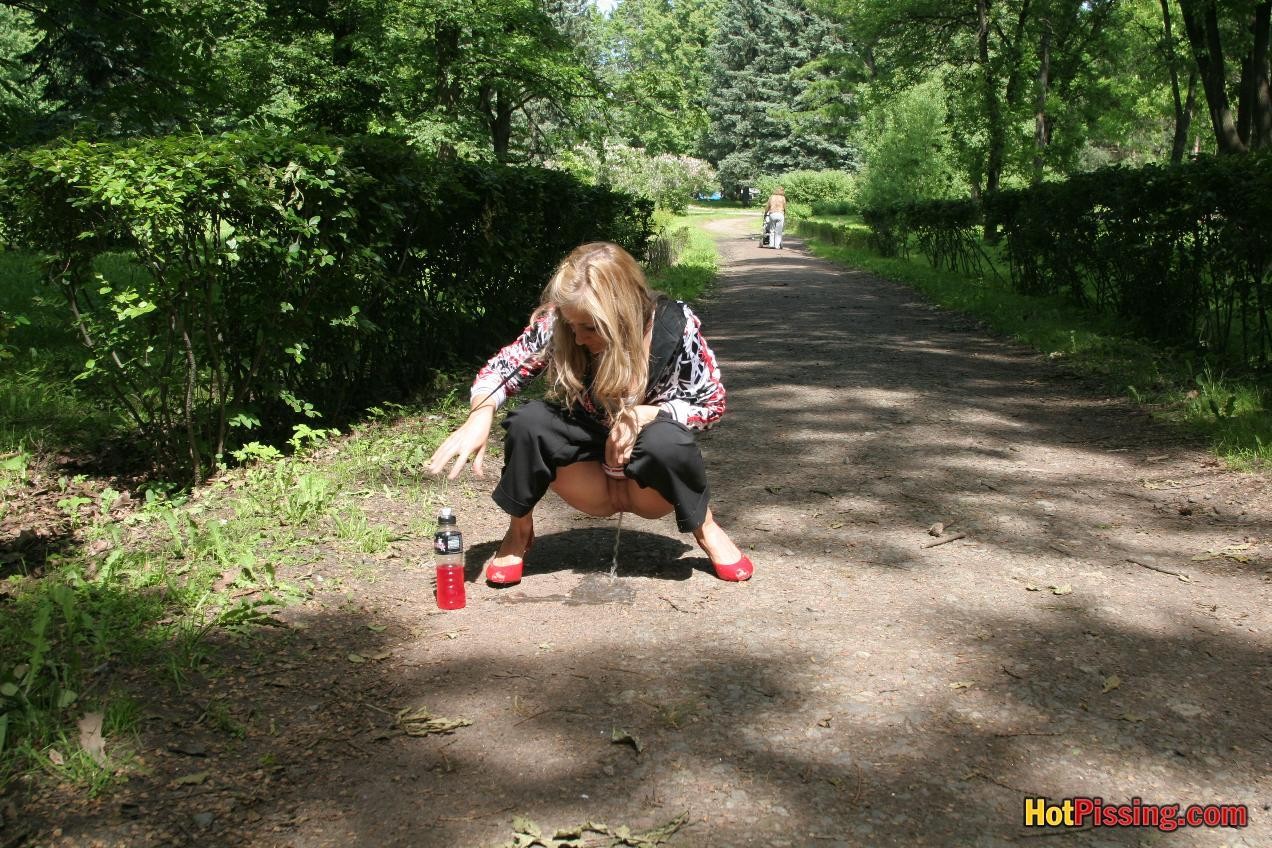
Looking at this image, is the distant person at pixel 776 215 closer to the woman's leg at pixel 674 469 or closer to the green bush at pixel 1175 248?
the green bush at pixel 1175 248

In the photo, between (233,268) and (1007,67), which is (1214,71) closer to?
(1007,67)

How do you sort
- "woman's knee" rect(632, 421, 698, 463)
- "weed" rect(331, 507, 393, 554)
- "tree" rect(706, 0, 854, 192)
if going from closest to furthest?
1. "woman's knee" rect(632, 421, 698, 463)
2. "weed" rect(331, 507, 393, 554)
3. "tree" rect(706, 0, 854, 192)

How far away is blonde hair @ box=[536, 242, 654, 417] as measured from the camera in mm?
3717

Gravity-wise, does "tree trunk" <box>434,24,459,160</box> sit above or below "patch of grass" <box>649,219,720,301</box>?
above

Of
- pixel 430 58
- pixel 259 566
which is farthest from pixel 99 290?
pixel 430 58

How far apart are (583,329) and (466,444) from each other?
23.4 inches

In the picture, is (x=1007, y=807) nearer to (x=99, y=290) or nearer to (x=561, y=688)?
(x=561, y=688)

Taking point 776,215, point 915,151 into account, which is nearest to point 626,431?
point 776,215

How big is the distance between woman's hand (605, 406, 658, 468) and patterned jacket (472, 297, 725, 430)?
69mm

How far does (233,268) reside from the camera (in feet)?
19.2

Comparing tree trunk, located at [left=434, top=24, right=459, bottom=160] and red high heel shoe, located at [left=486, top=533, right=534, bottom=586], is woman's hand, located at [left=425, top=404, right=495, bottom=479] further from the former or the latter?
tree trunk, located at [left=434, top=24, right=459, bottom=160]

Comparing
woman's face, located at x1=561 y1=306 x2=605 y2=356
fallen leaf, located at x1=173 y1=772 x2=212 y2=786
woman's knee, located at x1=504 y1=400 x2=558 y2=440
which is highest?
woman's face, located at x1=561 y1=306 x2=605 y2=356

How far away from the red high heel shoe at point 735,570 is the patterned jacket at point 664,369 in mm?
642

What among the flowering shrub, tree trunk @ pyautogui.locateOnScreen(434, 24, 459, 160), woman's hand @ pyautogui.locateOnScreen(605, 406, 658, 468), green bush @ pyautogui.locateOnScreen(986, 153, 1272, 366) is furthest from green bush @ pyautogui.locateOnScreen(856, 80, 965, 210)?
woman's hand @ pyautogui.locateOnScreen(605, 406, 658, 468)
